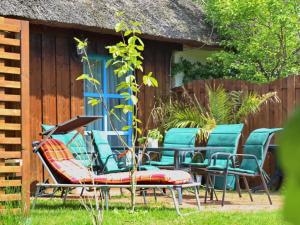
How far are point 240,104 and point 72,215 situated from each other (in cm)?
522

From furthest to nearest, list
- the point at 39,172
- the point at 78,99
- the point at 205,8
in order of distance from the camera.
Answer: the point at 205,8
the point at 78,99
the point at 39,172

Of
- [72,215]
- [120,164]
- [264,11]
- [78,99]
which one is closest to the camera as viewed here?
[72,215]

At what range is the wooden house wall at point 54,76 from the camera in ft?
31.5

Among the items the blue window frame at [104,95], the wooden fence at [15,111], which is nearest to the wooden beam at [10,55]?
the wooden fence at [15,111]

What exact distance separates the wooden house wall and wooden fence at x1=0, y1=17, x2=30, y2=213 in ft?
10.9

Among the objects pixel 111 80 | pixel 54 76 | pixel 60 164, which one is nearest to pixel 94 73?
pixel 111 80

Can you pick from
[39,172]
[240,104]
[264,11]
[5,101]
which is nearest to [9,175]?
Result: [5,101]

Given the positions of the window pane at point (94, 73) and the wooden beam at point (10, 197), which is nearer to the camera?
the wooden beam at point (10, 197)

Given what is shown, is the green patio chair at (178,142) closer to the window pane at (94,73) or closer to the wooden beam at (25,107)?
the window pane at (94,73)

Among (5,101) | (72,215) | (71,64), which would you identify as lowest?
(72,215)

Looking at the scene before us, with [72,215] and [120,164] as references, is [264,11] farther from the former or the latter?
[72,215]

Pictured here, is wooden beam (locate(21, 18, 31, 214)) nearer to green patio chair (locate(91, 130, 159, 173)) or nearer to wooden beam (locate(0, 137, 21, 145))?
wooden beam (locate(0, 137, 21, 145))

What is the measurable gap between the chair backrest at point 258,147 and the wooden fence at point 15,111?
295cm

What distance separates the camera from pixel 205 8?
12.4 metres
